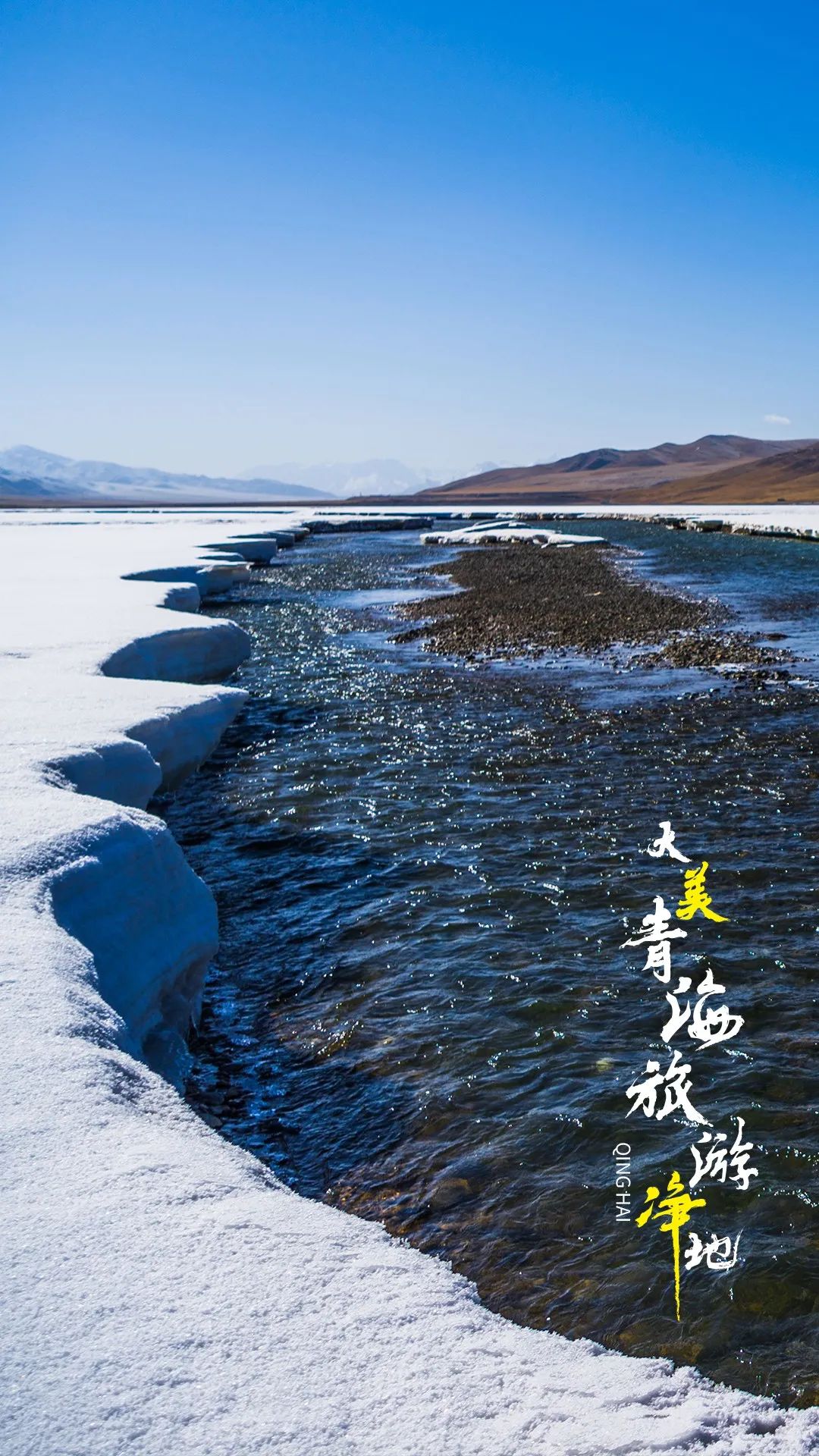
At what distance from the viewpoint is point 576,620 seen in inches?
1073

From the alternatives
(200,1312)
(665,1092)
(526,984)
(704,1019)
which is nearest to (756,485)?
(526,984)

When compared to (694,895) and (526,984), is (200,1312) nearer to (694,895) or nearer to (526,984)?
(526,984)

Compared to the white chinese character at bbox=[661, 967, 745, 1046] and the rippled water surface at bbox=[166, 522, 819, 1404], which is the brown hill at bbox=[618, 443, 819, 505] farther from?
the white chinese character at bbox=[661, 967, 745, 1046]

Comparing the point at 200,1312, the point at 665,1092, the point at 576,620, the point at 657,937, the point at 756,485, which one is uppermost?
the point at 756,485

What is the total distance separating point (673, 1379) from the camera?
3.71 meters

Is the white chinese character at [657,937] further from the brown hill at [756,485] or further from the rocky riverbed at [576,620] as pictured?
the brown hill at [756,485]

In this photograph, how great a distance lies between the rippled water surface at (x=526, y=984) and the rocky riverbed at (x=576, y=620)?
444 centimetres

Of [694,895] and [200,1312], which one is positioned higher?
[200,1312]

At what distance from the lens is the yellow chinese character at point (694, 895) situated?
902 cm

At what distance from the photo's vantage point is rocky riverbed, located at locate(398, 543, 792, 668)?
71.7 ft

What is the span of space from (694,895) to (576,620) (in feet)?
60.2

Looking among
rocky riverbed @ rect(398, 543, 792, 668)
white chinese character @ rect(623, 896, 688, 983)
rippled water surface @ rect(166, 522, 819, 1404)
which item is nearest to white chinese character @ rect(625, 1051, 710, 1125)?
rippled water surface @ rect(166, 522, 819, 1404)

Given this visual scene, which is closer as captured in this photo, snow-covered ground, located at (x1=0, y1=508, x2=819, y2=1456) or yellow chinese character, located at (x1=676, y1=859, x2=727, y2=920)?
snow-covered ground, located at (x1=0, y1=508, x2=819, y2=1456)

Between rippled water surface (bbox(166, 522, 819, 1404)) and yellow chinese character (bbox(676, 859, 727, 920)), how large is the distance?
0.40 feet
